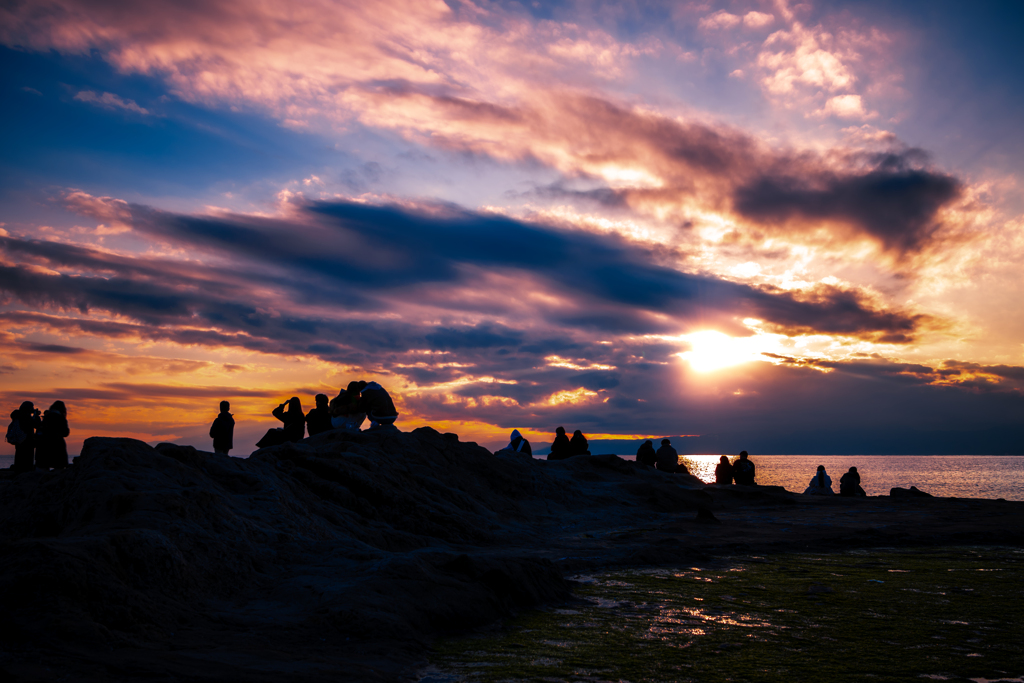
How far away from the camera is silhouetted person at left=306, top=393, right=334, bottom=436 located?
1686cm

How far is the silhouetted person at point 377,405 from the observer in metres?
16.2

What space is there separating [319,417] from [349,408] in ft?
4.77

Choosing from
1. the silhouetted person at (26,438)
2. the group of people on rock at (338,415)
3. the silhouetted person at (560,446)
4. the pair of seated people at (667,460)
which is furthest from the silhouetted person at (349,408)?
the pair of seated people at (667,460)

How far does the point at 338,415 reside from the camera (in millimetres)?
16078

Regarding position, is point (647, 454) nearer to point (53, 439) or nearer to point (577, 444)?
point (577, 444)

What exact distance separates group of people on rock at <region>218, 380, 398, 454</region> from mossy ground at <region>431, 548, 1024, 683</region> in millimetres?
8558

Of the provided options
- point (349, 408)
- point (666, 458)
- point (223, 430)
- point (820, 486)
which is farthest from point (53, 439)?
point (820, 486)

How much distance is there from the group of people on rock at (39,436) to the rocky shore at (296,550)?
222 inches

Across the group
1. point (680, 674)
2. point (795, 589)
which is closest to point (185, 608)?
point (680, 674)

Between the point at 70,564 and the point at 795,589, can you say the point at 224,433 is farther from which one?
the point at 795,589

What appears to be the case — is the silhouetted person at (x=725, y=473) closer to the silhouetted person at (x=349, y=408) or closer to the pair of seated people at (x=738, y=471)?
the pair of seated people at (x=738, y=471)

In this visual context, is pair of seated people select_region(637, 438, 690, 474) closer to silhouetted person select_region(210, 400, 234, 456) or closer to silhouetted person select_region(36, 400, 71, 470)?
silhouetted person select_region(210, 400, 234, 456)

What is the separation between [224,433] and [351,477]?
19.8 ft

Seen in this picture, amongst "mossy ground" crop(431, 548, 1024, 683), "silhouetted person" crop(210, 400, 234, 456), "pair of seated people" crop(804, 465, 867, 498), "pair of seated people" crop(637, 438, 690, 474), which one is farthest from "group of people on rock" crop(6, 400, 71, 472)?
"pair of seated people" crop(804, 465, 867, 498)
